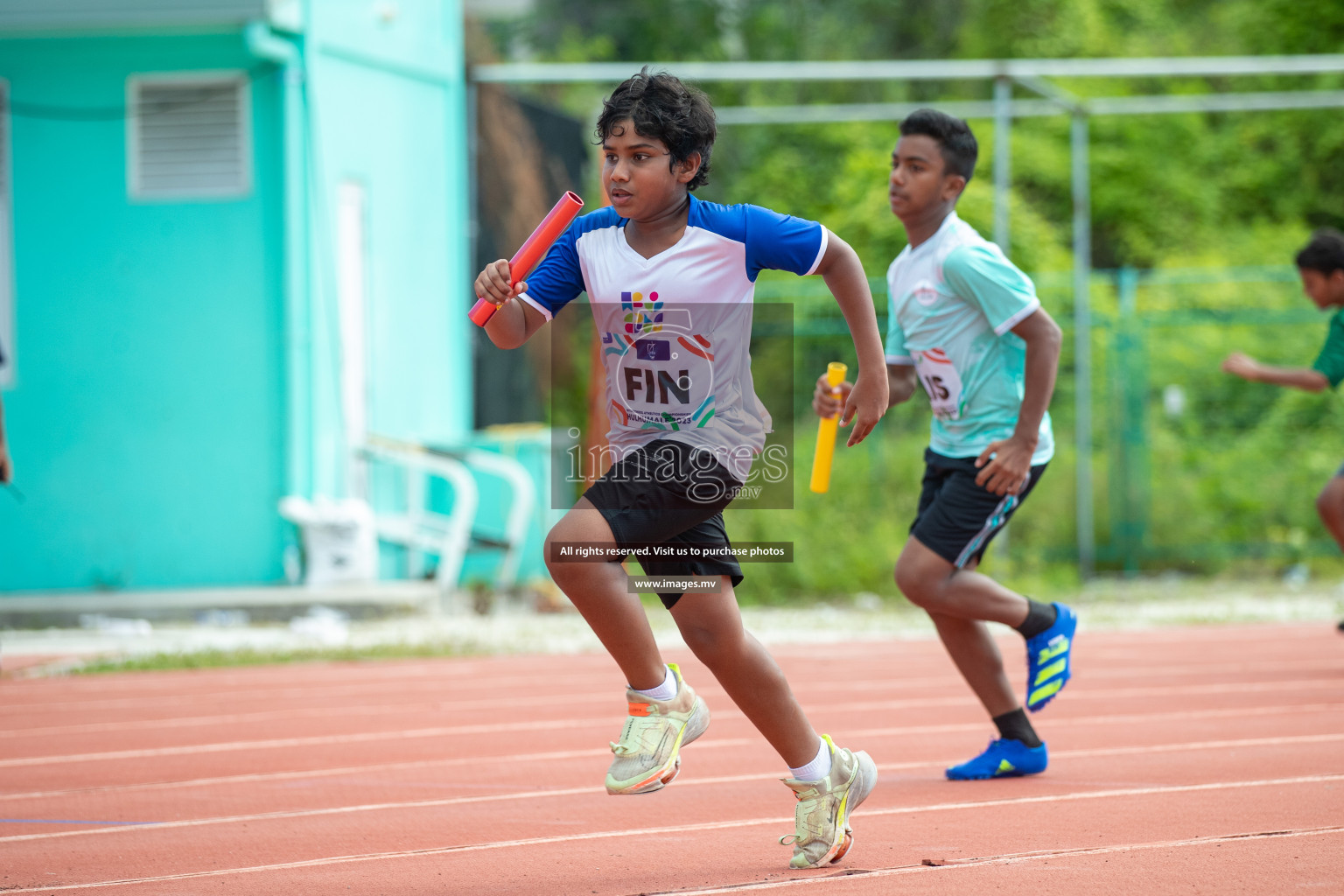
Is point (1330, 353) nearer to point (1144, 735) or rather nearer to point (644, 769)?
point (1144, 735)

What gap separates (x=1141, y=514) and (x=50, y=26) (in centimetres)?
961

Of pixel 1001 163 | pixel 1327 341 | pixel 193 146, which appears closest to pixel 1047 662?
pixel 1327 341

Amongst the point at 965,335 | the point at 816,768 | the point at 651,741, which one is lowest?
the point at 816,768

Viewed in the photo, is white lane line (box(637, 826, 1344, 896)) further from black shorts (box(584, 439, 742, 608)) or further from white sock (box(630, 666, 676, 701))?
black shorts (box(584, 439, 742, 608))

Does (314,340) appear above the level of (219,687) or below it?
above

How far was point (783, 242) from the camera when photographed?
3.58 metres

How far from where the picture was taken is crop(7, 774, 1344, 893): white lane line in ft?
12.4

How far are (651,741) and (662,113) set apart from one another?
1.47 meters

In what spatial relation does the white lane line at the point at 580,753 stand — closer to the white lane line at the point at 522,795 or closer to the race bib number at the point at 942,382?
the white lane line at the point at 522,795

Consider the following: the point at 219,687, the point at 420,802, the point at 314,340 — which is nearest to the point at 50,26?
the point at 314,340

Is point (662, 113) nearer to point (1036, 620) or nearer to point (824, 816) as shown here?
point (824, 816)

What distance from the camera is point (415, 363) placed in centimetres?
1285

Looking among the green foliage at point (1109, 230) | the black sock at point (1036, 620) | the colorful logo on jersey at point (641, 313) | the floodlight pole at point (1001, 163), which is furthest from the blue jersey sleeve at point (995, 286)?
the green foliage at point (1109, 230)

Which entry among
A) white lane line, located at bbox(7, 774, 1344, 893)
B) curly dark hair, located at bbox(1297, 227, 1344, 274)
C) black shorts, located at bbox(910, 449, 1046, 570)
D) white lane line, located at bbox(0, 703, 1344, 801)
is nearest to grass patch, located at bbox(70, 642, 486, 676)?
white lane line, located at bbox(0, 703, 1344, 801)
